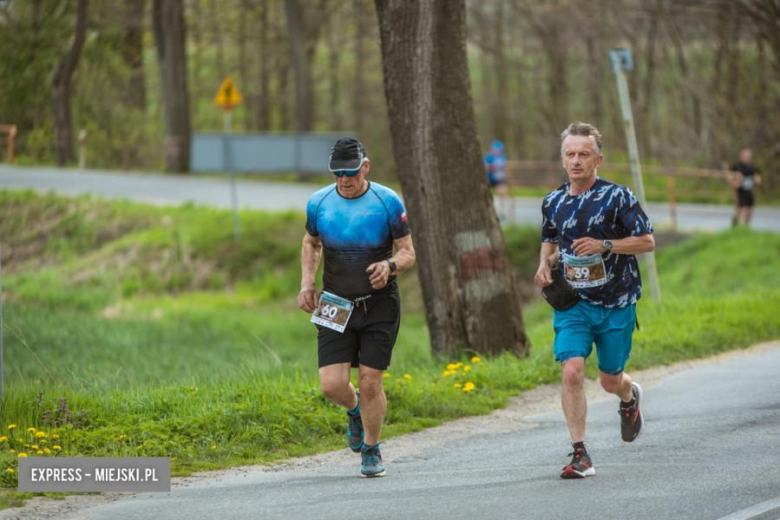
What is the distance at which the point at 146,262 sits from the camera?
95.4ft

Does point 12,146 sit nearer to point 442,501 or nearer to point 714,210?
point 714,210

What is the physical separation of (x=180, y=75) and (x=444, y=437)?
35.9m

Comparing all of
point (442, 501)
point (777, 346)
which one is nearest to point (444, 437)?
point (442, 501)

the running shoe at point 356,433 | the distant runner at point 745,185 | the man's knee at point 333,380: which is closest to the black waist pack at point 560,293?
the man's knee at point 333,380

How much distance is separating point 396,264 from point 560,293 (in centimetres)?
99

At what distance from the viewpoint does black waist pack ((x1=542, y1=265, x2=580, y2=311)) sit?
25.9 feet

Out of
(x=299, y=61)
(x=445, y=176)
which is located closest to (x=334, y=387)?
(x=445, y=176)

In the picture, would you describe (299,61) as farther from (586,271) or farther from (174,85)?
(586,271)

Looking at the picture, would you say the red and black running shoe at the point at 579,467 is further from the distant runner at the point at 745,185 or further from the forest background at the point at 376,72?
the forest background at the point at 376,72

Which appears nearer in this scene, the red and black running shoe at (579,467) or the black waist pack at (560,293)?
the red and black running shoe at (579,467)

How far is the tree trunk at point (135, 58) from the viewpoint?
48.4 meters

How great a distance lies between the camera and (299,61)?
4353 centimetres

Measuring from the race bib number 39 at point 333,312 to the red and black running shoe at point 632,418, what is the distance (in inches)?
76.7

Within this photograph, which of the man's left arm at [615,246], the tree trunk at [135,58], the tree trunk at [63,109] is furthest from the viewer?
the tree trunk at [135,58]
